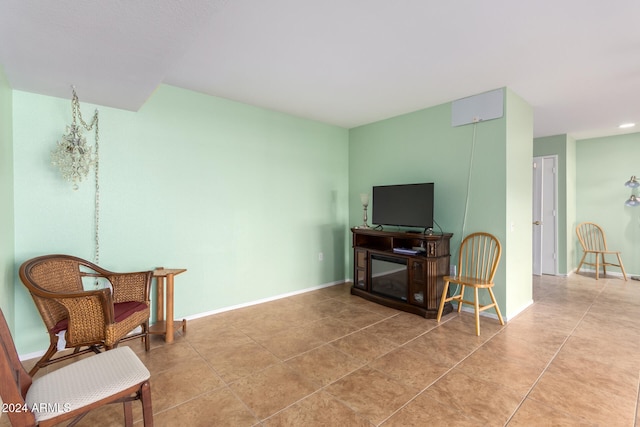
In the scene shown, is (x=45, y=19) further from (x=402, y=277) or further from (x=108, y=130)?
(x=402, y=277)

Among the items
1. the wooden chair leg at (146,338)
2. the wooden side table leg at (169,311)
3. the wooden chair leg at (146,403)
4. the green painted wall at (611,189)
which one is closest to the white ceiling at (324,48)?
the wooden side table leg at (169,311)

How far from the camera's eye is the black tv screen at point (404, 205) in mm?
3383

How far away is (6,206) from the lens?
2137 millimetres

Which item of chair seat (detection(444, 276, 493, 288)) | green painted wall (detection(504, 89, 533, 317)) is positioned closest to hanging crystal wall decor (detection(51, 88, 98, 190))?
chair seat (detection(444, 276, 493, 288))

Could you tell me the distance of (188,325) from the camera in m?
2.99

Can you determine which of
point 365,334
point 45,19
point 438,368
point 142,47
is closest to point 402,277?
point 365,334

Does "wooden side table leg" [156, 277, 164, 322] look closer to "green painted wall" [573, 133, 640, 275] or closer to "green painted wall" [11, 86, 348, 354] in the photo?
"green painted wall" [11, 86, 348, 354]

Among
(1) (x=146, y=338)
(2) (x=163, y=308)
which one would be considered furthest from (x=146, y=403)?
(2) (x=163, y=308)

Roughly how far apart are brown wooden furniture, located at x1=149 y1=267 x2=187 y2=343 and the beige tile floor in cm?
10

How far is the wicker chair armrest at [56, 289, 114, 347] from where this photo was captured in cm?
196

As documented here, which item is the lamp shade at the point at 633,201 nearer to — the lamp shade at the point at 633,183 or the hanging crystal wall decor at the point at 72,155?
the lamp shade at the point at 633,183

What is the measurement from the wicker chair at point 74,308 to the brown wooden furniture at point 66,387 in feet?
2.01

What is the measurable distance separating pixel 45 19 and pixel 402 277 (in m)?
3.52

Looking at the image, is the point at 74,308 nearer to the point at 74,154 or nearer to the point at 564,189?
the point at 74,154
